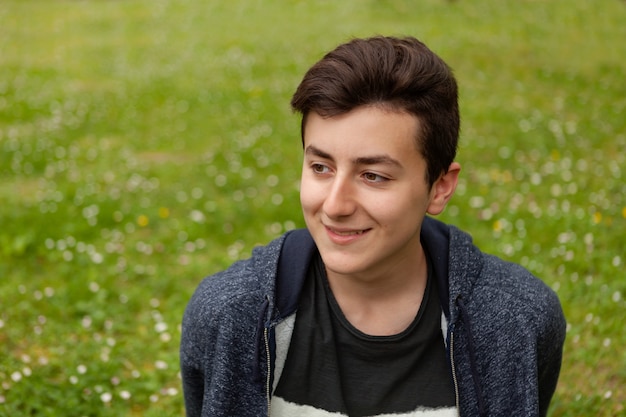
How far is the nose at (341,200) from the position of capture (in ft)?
8.20

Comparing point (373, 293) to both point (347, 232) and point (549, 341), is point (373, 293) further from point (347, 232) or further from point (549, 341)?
point (549, 341)

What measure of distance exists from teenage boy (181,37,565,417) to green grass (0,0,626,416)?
141 centimetres

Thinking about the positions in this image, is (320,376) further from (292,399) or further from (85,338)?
(85,338)

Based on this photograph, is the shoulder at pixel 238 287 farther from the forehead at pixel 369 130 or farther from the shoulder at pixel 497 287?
the shoulder at pixel 497 287

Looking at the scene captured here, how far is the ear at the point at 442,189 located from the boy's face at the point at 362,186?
0.38 feet

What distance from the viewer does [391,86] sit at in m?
2.48

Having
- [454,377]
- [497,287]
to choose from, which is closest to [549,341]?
[497,287]

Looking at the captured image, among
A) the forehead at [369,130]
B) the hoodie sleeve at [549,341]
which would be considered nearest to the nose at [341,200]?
the forehead at [369,130]

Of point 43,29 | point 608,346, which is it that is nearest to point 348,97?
point 608,346

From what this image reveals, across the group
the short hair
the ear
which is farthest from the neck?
the short hair

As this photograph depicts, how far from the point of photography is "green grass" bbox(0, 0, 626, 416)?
4.64 m

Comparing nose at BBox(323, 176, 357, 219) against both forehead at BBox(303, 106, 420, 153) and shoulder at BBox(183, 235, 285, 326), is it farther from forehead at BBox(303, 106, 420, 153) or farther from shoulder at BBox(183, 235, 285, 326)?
shoulder at BBox(183, 235, 285, 326)

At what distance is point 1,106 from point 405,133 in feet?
31.8

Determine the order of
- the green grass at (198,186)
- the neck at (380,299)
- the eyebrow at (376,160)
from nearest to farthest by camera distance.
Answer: the eyebrow at (376,160)
the neck at (380,299)
the green grass at (198,186)
